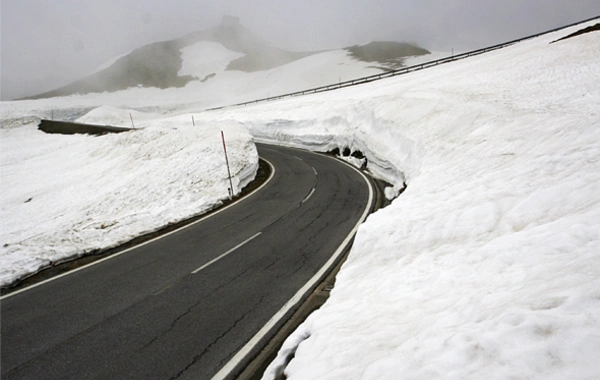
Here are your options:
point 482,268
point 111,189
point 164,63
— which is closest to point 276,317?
point 482,268

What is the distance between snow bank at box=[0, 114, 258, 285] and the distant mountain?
259 feet

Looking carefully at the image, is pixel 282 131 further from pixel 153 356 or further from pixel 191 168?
pixel 153 356

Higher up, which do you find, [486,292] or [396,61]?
[396,61]

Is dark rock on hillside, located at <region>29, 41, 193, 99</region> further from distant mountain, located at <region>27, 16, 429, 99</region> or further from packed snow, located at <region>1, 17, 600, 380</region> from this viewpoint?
packed snow, located at <region>1, 17, 600, 380</region>

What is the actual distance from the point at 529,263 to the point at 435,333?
68.9 inches

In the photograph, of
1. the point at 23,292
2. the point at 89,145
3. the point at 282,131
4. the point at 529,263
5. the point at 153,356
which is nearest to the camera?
the point at 529,263

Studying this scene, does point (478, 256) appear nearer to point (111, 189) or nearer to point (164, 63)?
point (111, 189)

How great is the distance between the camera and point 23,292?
705 centimetres

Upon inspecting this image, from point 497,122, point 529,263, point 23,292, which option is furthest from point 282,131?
point 529,263

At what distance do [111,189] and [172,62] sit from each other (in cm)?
11753

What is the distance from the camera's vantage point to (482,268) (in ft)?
13.9

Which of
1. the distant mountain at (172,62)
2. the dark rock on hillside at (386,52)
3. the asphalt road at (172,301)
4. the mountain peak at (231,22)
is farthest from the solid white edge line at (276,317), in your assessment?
the mountain peak at (231,22)

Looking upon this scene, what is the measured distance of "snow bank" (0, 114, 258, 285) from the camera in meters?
9.49

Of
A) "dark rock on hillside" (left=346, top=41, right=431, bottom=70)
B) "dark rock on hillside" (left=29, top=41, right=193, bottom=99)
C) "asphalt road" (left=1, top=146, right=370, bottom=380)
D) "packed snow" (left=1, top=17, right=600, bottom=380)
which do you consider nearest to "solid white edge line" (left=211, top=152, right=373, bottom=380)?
"asphalt road" (left=1, top=146, right=370, bottom=380)
